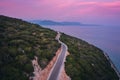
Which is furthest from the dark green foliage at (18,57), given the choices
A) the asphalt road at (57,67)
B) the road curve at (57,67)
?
the asphalt road at (57,67)

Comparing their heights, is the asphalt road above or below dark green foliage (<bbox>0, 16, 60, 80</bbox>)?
below

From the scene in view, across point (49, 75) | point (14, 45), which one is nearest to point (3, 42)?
point (14, 45)

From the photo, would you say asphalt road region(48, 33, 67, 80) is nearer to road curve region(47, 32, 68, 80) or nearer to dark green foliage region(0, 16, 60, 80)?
road curve region(47, 32, 68, 80)

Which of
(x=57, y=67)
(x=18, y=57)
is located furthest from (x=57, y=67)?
(x=18, y=57)

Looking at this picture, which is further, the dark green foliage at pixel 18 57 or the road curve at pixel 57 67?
the road curve at pixel 57 67

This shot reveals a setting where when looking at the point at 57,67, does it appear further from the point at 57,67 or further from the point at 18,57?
the point at 18,57

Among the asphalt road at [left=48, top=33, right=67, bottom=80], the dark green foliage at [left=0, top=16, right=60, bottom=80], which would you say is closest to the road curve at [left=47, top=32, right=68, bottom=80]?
the asphalt road at [left=48, top=33, right=67, bottom=80]

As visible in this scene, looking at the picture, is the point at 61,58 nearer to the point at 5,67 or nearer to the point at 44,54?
the point at 44,54

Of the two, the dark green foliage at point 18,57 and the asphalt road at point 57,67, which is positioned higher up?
the dark green foliage at point 18,57

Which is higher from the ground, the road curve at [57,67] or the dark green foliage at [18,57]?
the dark green foliage at [18,57]

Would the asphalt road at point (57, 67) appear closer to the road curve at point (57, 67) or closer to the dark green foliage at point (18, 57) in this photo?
the road curve at point (57, 67)

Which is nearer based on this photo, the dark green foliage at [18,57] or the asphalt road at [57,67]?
the dark green foliage at [18,57]
